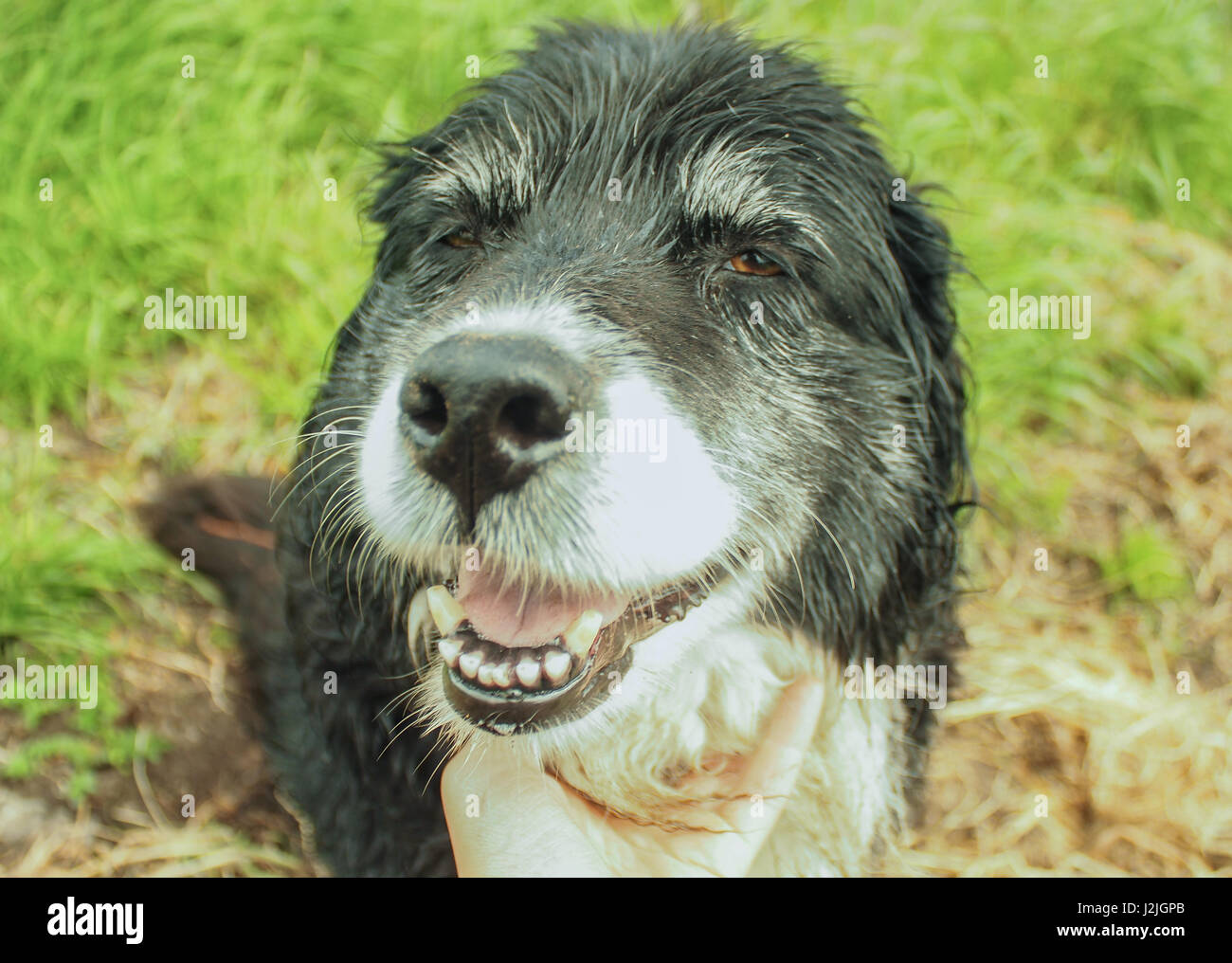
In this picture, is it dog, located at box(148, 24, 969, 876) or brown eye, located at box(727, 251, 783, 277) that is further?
brown eye, located at box(727, 251, 783, 277)

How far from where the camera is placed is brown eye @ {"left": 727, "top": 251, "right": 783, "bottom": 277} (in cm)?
240

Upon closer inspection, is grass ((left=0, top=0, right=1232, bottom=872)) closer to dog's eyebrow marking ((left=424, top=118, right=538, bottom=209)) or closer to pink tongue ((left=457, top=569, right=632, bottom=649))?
dog's eyebrow marking ((left=424, top=118, right=538, bottom=209))

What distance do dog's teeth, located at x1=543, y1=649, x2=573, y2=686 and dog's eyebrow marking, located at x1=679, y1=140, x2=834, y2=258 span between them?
3.29ft

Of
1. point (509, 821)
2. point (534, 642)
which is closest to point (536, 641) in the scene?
point (534, 642)

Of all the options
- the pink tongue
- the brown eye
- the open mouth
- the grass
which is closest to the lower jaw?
the open mouth

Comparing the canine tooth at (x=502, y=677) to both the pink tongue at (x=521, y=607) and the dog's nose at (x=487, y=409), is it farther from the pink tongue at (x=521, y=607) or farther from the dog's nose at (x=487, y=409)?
the dog's nose at (x=487, y=409)

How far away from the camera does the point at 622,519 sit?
2.05 metres

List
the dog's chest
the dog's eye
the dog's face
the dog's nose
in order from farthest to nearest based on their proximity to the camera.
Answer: the dog's eye → the dog's chest → the dog's face → the dog's nose

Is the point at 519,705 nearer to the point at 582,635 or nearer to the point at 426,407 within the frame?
the point at 582,635

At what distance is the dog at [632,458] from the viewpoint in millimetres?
2062

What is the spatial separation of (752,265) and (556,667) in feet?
3.29

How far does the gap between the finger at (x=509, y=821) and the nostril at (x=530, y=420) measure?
85 centimetres

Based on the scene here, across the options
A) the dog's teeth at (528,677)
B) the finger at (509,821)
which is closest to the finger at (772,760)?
the finger at (509,821)

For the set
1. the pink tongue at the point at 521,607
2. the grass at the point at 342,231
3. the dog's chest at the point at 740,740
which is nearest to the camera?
the pink tongue at the point at 521,607
